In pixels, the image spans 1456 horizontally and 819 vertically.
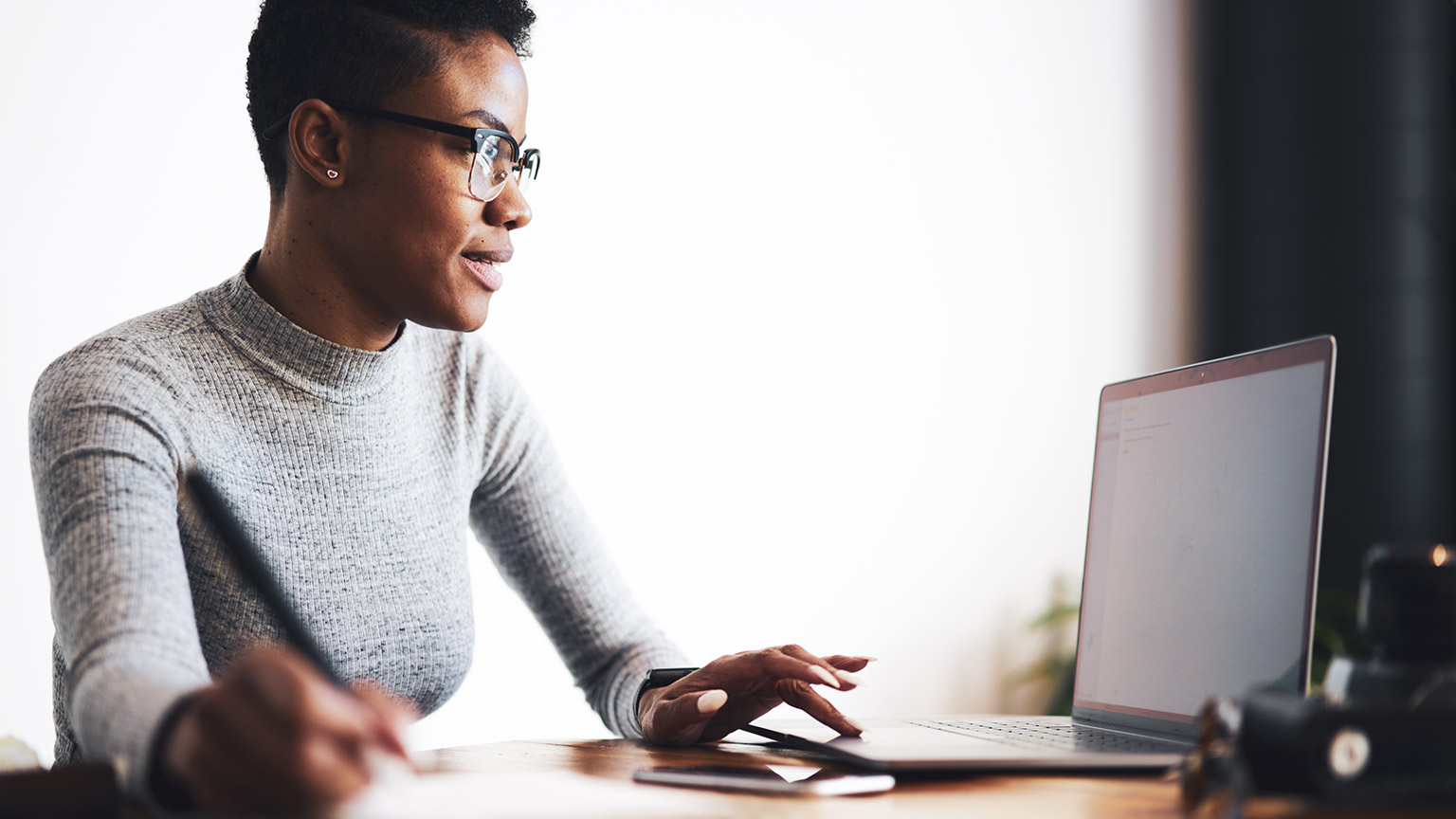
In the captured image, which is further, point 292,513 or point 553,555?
point 553,555

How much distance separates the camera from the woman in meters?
0.94

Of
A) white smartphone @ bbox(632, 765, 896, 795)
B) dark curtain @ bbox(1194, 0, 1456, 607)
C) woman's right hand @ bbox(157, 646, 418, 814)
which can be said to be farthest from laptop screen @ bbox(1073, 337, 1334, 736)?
dark curtain @ bbox(1194, 0, 1456, 607)

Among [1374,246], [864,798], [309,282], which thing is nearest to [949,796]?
[864,798]

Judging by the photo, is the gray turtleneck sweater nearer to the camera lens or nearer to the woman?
the woman

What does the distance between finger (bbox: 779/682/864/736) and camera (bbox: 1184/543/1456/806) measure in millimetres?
389

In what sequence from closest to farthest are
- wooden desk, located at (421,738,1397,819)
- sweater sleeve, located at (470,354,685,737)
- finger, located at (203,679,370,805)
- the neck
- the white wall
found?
1. finger, located at (203,679,370,805)
2. wooden desk, located at (421,738,1397,819)
3. the neck
4. sweater sleeve, located at (470,354,685,737)
5. the white wall

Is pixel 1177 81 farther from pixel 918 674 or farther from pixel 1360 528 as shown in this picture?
pixel 918 674

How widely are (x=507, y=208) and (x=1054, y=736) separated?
2.35 ft

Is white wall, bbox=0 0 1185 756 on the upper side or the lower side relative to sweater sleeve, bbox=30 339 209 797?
upper

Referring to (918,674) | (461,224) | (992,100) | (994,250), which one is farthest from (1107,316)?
(461,224)

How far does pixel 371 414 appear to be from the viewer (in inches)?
44.4

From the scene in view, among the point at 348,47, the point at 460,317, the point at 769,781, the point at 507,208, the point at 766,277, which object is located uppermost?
the point at 766,277

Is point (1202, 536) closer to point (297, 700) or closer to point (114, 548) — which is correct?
point (297, 700)

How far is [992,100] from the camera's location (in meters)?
2.65
